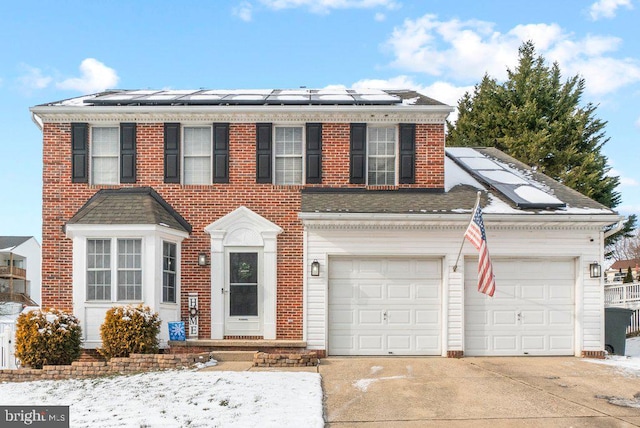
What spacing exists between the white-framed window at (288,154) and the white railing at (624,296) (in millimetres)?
13474

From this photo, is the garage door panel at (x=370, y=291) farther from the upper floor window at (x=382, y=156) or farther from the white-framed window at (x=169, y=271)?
the white-framed window at (x=169, y=271)

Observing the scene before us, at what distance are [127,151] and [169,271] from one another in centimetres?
309

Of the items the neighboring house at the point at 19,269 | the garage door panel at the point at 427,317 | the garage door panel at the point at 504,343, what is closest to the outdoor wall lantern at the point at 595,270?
the garage door panel at the point at 504,343

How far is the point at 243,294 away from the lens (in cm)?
1419

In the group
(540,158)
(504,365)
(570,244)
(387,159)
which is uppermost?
(540,158)

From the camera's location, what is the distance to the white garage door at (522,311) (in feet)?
45.3

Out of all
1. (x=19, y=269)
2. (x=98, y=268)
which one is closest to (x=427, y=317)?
(x=98, y=268)

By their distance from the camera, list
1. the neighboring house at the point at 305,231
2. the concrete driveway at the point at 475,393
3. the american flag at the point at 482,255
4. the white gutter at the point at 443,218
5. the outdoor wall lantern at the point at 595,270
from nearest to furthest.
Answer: the concrete driveway at the point at 475,393
the american flag at the point at 482,255
the white gutter at the point at 443,218
the neighboring house at the point at 305,231
the outdoor wall lantern at the point at 595,270

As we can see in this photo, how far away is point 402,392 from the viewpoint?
32.1 ft

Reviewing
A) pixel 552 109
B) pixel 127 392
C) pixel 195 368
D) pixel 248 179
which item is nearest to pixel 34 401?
pixel 127 392

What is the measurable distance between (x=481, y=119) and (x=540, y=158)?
408 centimetres

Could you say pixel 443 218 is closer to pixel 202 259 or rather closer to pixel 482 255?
pixel 482 255

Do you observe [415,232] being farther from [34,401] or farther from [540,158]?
[540,158]

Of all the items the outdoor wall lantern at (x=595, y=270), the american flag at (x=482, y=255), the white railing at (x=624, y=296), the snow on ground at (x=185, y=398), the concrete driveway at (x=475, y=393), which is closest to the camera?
the snow on ground at (x=185, y=398)
